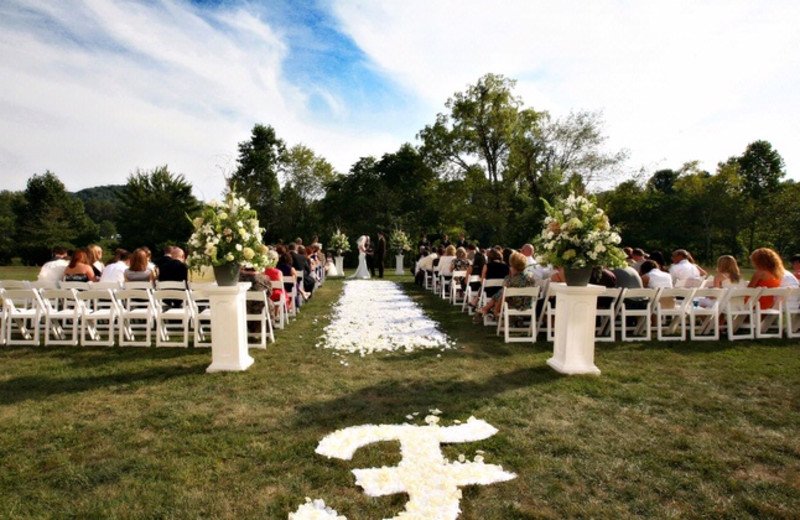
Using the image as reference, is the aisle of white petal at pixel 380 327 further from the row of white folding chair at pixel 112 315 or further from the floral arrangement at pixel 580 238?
the floral arrangement at pixel 580 238

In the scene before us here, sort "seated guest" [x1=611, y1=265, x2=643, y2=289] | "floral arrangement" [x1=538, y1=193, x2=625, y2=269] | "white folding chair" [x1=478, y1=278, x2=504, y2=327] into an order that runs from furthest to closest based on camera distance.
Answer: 1. "white folding chair" [x1=478, y1=278, x2=504, y2=327]
2. "seated guest" [x1=611, y1=265, x2=643, y2=289]
3. "floral arrangement" [x1=538, y1=193, x2=625, y2=269]

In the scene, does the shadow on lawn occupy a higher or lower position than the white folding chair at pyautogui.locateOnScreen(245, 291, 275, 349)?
lower

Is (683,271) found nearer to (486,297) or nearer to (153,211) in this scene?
(486,297)

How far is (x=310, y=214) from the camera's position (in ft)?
153

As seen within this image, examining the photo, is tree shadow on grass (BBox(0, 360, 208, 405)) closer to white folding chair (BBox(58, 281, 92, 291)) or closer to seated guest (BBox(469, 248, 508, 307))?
white folding chair (BBox(58, 281, 92, 291))

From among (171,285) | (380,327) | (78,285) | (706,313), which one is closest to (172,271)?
(171,285)

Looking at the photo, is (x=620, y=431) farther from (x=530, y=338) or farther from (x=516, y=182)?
(x=516, y=182)

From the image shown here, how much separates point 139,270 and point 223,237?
417 cm

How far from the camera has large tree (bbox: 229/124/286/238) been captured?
154 ft

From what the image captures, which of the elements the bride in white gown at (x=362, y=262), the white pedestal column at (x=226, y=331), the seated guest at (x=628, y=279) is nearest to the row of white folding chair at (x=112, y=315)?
the white pedestal column at (x=226, y=331)

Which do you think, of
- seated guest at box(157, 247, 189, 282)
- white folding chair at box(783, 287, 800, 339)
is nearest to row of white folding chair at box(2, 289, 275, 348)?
seated guest at box(157, 247, 189, 282)

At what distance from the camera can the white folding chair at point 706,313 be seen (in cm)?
775

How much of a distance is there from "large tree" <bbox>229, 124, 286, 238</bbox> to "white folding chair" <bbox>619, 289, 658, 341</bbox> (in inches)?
1625

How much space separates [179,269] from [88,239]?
47023 millimetres
